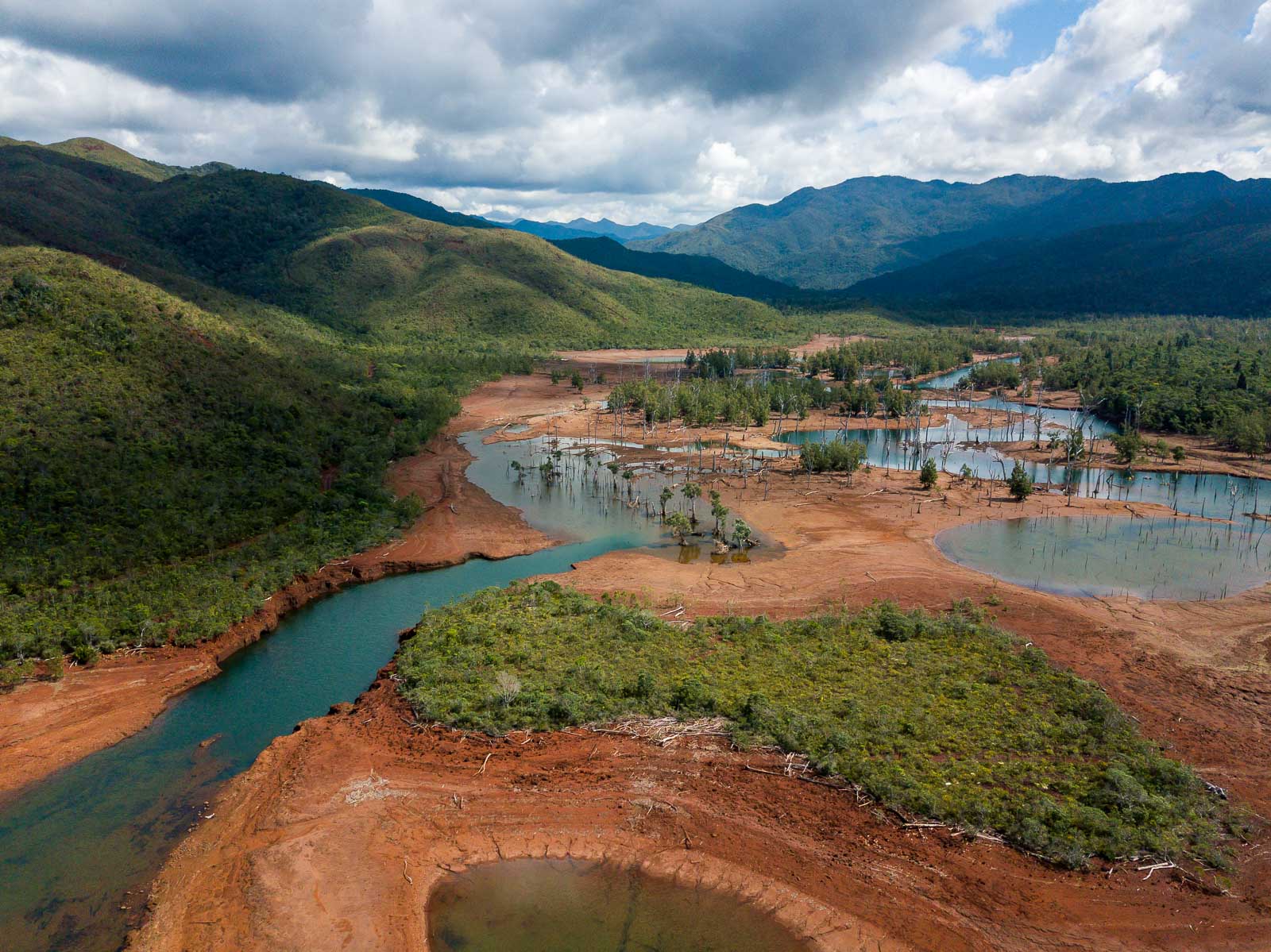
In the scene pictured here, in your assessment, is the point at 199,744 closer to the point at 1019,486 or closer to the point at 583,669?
the point at 583,669

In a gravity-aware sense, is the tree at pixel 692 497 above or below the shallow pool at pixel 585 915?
above

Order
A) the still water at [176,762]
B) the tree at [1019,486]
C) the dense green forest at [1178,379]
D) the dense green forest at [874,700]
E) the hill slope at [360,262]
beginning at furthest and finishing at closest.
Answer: the hill slope at [360,262]
the dense green forest at [1178,379]
the tree at [1019,486]
the dense green forest at [874,700]
the still water at [176,762]

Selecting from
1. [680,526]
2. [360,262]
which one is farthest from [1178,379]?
[360,262]

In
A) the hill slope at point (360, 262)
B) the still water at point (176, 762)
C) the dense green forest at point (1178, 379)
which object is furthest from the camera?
the hill slope at point (360, 262)

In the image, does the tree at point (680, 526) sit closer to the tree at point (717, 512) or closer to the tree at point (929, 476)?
the tree at point (717, 512)

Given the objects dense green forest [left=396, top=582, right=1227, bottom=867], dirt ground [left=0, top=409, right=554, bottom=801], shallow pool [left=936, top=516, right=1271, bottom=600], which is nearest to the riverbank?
dirt ground [left=0, top=409, right=554, bottom=801]

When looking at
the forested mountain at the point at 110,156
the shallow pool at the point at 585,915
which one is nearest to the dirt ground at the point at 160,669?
the shallow pool at the point at 585,915

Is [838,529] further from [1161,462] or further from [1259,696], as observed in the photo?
[1161,462]
